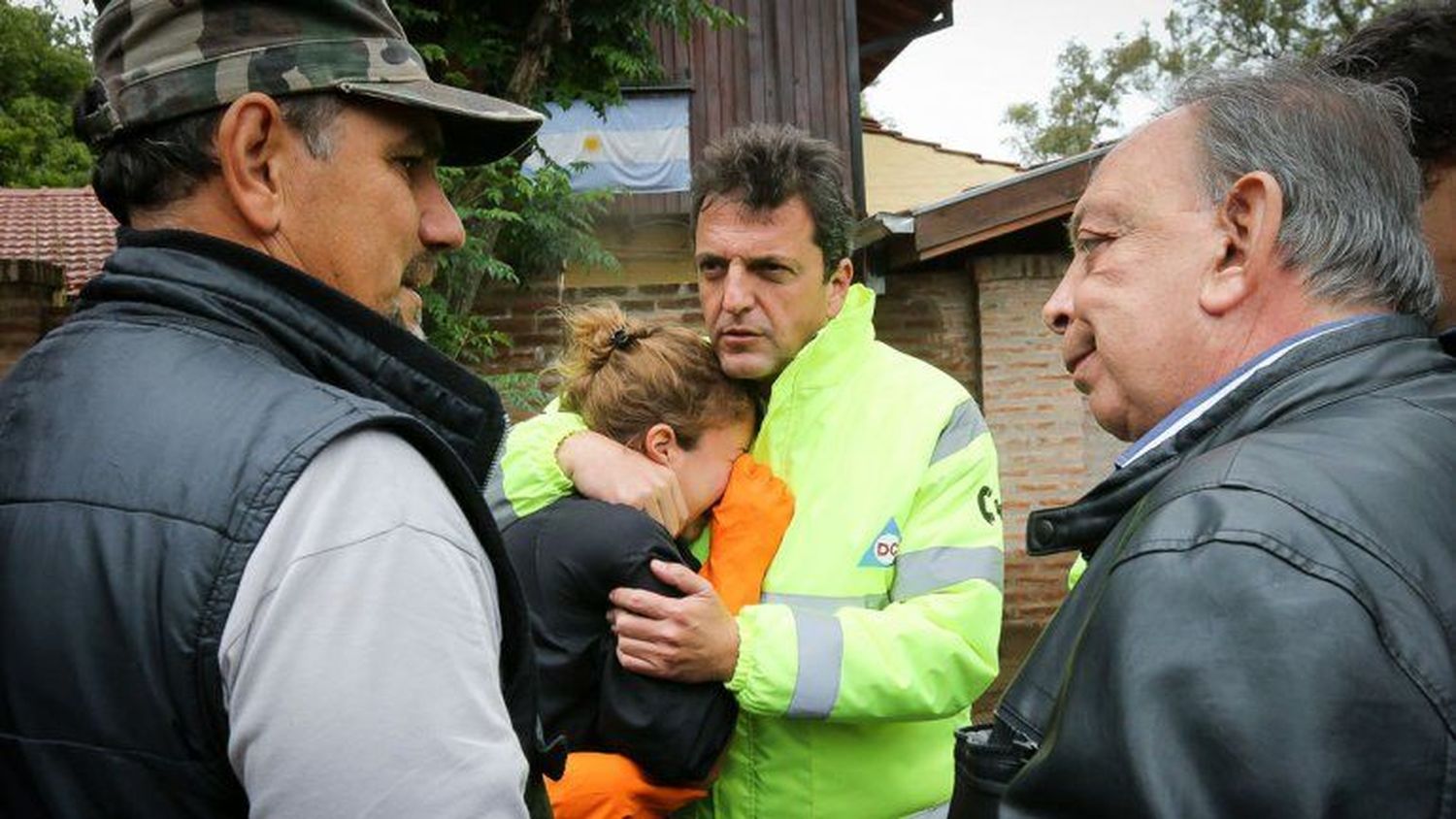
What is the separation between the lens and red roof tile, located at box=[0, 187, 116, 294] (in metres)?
12.9

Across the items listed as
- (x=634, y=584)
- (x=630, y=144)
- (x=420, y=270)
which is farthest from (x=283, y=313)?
(x=630, y=144)

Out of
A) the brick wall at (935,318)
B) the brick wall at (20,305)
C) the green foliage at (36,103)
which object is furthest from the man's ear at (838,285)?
the green foliage at (36,103)

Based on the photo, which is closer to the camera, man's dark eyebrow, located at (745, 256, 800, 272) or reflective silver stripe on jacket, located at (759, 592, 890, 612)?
reflective silver stripe on jacket, located at (759, 592, 890, 612)

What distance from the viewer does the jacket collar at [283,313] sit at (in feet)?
3.89

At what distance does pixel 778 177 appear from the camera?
2557 millimetres

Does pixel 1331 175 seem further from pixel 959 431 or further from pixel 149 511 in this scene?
pixel 149 511

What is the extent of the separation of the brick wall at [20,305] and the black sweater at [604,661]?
7762mm

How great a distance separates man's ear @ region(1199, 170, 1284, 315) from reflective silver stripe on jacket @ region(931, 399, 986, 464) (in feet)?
3.11

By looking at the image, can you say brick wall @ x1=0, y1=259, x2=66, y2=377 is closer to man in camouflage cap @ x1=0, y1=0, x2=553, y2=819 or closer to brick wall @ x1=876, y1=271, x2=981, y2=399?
brick wall @ x1=876, y1=271, x2=981, y2=399

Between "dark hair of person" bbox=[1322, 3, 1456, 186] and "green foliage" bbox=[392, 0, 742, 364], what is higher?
"green foliage" bbox=[392, 0, 742, 364]

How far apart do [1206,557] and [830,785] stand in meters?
1.27

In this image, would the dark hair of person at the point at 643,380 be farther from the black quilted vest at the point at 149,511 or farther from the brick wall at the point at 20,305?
the brick wall at the point at 20,305

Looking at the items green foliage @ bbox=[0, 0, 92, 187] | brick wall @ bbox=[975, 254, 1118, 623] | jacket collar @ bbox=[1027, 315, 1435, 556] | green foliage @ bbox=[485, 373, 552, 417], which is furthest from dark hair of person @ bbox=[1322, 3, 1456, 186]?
green foliage @ bbox=[0, 0, 92, 187]

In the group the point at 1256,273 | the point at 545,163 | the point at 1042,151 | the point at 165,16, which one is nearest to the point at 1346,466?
the point at 1256,273
